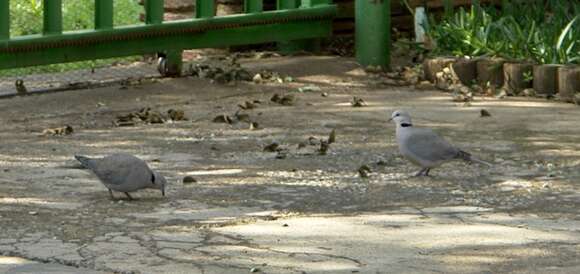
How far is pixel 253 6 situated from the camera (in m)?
11.4

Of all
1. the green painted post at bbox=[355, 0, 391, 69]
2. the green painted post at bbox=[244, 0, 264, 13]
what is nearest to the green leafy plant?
the green painted post at bbox=[355, 0, 391, 69]

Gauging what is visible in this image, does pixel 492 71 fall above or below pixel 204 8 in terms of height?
below

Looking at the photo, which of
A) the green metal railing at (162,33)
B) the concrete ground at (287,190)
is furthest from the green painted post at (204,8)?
the concrete ground at (287,190)

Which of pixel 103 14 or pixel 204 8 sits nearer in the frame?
pixel 103 14

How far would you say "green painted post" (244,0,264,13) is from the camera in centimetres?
1135

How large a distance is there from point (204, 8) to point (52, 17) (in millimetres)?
1408

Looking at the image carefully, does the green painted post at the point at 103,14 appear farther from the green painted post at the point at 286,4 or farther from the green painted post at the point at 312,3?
the green painted post at the point at 312,3

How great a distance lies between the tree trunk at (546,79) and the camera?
10547 millimetres

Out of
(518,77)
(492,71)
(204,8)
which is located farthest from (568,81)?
(204,8)

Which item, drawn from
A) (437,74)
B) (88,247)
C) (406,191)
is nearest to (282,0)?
(437,74)

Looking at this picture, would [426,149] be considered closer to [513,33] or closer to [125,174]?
[125,174]

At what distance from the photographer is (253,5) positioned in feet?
37.5

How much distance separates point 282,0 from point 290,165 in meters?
3.78

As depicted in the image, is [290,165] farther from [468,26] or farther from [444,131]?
[468,26]
